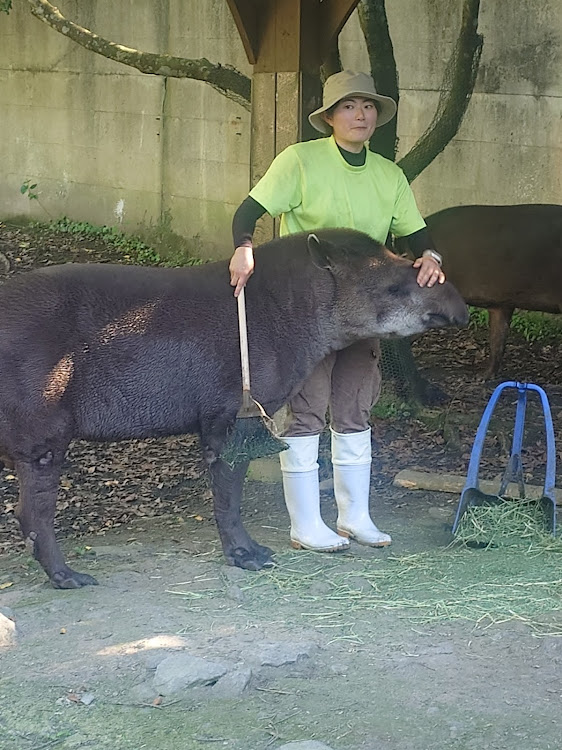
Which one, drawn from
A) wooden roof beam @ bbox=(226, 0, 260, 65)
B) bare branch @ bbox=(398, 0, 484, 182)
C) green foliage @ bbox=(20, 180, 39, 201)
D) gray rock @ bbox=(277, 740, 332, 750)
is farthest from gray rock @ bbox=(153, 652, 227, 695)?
green foliage @ bbox=(20, 180, 39, 201)

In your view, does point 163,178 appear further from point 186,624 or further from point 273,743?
point 273,743

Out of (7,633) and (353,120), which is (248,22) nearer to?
(353,120)

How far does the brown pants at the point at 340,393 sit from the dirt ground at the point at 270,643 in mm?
605

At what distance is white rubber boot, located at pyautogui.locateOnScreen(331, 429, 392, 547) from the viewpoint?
568cm

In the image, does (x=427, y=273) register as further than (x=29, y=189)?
No

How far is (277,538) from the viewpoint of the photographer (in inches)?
234

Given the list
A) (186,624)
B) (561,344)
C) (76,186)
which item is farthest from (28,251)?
(186,624)

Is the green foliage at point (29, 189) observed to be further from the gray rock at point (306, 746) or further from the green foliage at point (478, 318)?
the gray rock at point (306, 746)

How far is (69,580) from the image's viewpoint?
5137 mm

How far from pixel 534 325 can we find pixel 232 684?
310 inches

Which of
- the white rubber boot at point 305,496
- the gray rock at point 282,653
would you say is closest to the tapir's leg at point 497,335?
the white rubber boot at point 305,496

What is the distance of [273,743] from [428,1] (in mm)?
9231

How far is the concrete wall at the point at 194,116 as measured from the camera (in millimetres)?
11031

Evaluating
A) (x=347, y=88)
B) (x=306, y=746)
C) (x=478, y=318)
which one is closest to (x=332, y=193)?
(x=347, y=88)
